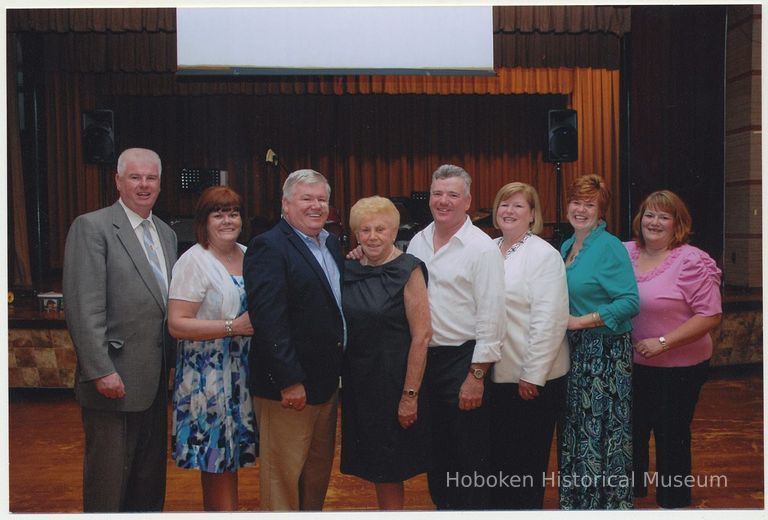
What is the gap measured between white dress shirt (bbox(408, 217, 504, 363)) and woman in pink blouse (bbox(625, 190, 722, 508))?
69 centimetres

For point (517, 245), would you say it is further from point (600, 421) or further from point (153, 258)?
point (153, 258)

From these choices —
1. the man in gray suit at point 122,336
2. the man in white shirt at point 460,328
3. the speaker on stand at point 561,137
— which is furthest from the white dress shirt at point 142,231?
the speaker on stand at point 561,137

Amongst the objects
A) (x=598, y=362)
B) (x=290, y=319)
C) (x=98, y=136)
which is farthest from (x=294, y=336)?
(x=98, y=136)

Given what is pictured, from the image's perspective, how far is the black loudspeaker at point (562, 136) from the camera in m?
3.62

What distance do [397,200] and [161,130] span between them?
472 cm

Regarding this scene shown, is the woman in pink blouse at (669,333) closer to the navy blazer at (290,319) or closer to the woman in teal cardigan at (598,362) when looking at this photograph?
the woman in teal cardigan at (598,362)

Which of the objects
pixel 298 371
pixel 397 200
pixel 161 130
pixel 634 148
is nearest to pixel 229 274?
pixel 298 371

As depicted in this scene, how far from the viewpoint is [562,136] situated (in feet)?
12.0

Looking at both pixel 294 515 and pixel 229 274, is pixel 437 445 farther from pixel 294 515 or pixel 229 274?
pixel 229 274

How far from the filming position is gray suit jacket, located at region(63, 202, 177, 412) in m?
2.68

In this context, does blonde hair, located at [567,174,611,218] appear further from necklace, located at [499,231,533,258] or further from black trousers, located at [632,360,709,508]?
black trousers, located at [632,360,709,508]

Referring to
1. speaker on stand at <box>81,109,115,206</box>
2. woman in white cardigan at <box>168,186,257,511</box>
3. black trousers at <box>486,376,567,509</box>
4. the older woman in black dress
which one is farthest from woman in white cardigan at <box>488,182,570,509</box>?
speaker on stand at <box>81,109,115,206</box>

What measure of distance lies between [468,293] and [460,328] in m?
0.13

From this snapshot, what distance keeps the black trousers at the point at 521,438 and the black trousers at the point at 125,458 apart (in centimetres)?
127
